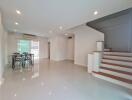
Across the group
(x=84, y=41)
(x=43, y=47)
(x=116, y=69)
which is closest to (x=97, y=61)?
(x=116, y=69)

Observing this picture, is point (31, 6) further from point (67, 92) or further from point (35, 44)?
point (35, 44)

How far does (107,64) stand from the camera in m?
4.23

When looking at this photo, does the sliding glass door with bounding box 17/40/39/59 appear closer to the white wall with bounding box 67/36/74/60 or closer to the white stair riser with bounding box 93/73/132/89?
the white wall with bounding box 67/36/74/60

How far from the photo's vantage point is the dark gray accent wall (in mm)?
4512

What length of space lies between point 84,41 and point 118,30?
7.42 ft

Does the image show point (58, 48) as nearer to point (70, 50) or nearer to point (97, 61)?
point (70, 50)

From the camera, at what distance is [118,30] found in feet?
16.2

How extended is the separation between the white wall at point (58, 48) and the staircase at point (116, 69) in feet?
17.4

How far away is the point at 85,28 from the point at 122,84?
4311 mm

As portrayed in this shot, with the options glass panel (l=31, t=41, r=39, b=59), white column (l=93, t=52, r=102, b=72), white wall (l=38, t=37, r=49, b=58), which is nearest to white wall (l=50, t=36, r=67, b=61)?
white wall (l=38, t=37, r=49, b=58)

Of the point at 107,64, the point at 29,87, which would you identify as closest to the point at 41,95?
the point at 29,87

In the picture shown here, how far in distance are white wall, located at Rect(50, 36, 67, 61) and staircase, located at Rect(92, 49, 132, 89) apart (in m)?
5.31

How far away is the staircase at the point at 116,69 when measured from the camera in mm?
3254

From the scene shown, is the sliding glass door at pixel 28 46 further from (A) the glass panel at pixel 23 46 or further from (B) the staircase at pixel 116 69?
(B) the staircase at pixel 116 69
